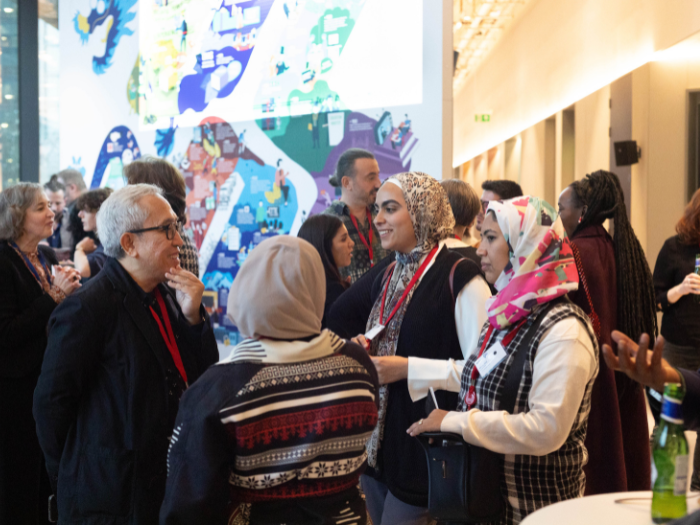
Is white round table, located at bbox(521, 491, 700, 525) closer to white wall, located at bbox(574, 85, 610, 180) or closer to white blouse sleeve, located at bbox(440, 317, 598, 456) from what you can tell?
white blouse sleeve, located at bbox(440, 317, 598, 456)

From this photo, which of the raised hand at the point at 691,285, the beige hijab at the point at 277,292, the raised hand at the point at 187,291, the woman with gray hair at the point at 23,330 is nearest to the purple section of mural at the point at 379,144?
the raised hand at the point at 691,285

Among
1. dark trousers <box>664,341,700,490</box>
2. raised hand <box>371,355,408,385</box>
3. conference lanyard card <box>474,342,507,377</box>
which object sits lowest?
dark trousers <box>664,341,700,490</box>

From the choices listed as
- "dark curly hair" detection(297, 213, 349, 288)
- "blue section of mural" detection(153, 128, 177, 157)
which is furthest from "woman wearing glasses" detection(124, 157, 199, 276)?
"blue section of mural" detection(153, 128, 177, 157)

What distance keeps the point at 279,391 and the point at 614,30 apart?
6.40 meters

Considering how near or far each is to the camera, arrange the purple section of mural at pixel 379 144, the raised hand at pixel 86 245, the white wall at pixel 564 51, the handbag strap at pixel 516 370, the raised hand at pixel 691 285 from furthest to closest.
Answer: the white wall at pixel 564 51
the purple section of mural at pixel 379 144
the raised hand at pixel 86 245
the raised hand at pixel 691 285
the handbag strap at pixel 516 370

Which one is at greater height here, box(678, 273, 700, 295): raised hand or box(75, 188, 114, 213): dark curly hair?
box(75, 188, 114, 213): dark curly hair

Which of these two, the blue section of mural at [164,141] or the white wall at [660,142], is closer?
the white wall at [660,142]

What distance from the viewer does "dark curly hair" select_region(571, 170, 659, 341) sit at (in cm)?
316

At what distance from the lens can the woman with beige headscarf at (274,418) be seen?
1430mm

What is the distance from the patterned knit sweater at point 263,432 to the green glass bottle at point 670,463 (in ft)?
2.31

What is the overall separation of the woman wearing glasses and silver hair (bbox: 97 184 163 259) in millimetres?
884

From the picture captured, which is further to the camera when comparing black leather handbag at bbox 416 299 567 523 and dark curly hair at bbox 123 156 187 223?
dark curly hair at bbox 123 156 187 223

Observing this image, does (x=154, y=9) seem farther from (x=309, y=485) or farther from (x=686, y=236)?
(x=309, y=485)

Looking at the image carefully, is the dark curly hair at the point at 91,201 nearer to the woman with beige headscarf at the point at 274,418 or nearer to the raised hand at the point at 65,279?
the raised hand at the point at 65,279
